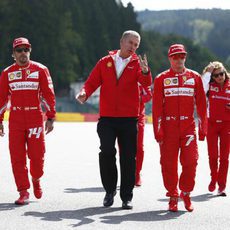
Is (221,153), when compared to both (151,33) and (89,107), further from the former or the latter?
(151,33)

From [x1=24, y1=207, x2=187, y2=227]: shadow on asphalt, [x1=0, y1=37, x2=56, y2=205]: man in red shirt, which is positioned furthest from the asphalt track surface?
[x1=0, y1=37, x2=56, y2=205]: man in red shirt

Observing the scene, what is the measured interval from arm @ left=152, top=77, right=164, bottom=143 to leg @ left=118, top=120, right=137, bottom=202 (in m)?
0.41

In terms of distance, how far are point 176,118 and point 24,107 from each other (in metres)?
1.67

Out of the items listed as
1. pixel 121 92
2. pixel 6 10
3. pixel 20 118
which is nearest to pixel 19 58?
pixel 20 118

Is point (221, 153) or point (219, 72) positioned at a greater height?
point (219, 72)

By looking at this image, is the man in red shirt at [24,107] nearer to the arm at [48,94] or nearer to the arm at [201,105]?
the arm at [48,94]

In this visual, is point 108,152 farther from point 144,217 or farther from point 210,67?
point 210,67

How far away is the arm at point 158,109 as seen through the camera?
8.24 meters

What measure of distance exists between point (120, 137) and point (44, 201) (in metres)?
1.12

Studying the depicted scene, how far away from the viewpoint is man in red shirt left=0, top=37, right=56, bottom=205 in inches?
342

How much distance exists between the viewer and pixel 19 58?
8.69 meters

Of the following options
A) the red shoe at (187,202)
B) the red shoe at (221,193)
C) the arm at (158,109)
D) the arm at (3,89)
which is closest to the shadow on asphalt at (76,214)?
the red shoe at (187,202)

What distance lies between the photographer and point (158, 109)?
27.1ft

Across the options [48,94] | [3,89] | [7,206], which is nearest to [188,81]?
[48,94]
